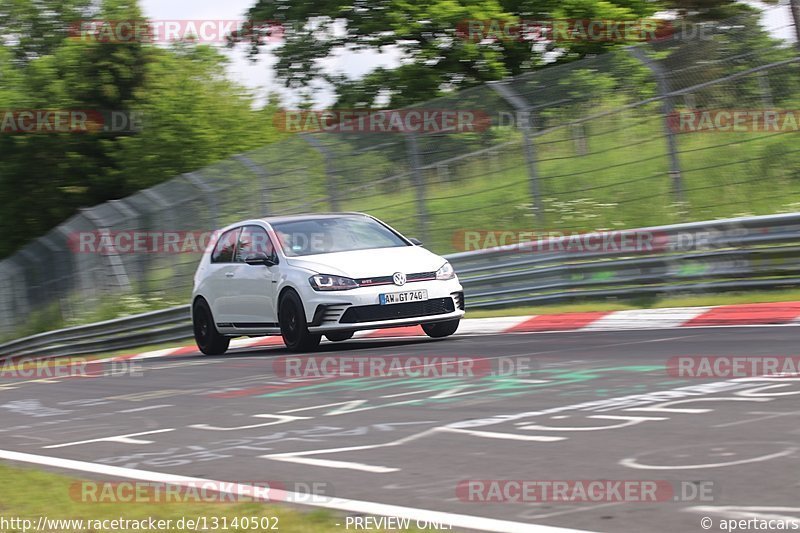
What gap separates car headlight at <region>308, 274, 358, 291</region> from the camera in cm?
1241

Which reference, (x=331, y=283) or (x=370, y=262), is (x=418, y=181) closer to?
(x=370, y=262)

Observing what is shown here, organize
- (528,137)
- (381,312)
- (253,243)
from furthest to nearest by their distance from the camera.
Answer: (528,137) < (253,243) < (381,312)

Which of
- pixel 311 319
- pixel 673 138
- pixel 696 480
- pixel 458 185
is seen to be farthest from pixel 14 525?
pixel 458 185

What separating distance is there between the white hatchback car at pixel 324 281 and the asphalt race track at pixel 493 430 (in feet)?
3.68

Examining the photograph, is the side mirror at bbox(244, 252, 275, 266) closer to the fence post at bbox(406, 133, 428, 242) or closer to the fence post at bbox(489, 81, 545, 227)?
the fence post at bbox(406, 133, 428, 242)

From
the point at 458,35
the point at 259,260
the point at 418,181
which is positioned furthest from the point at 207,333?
the point at 458,35

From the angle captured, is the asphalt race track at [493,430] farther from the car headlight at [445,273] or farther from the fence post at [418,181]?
the fence post at [418,181]

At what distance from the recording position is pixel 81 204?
43188mm

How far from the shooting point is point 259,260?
13.6 meters

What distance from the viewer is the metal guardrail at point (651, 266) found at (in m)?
12.5

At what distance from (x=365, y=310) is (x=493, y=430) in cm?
582

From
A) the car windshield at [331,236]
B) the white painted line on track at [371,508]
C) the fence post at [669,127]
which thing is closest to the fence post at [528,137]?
the fence post at [669,127]

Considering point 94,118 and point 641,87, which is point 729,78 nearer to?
point 641,87

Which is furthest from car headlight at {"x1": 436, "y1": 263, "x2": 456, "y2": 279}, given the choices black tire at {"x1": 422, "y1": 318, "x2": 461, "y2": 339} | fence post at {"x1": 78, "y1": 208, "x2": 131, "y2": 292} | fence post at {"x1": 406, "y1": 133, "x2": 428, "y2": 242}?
fence post at {"x1": 78, "y1": 208, "x2": 131, "y2": 292}
